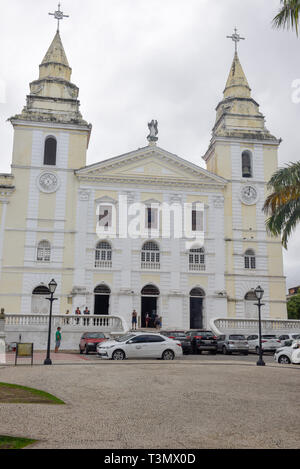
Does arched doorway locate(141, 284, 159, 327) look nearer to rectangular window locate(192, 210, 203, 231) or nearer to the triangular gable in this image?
rectangular window locate(192, 210, 203, 231)

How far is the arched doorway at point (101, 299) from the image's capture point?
117 ft

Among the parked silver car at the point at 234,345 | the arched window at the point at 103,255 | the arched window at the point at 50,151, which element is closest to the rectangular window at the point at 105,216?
the arched window at the point at 103,255

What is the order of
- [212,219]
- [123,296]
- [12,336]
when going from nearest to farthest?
[12,336] < [123,296] < [212,219]

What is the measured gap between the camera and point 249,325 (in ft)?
106

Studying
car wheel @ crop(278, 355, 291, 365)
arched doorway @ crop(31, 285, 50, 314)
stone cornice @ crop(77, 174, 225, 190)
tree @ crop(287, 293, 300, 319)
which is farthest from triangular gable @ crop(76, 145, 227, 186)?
tree @ crop(287, 293, 300, 319)

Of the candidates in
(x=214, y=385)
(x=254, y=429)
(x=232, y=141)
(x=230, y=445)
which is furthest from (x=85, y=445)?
(x=232, y=141)

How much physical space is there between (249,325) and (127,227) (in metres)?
12.0

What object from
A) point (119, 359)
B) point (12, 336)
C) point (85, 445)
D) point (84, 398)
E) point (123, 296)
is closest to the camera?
point (85, 445)

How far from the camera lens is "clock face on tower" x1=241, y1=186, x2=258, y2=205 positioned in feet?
129

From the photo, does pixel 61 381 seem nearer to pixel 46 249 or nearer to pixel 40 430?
pixel 40 430

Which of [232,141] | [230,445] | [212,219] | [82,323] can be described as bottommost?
[230,445]

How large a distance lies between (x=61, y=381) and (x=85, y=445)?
23.3 feet

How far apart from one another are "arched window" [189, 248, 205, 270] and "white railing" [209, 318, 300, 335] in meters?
5.98

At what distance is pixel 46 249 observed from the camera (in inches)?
1411
